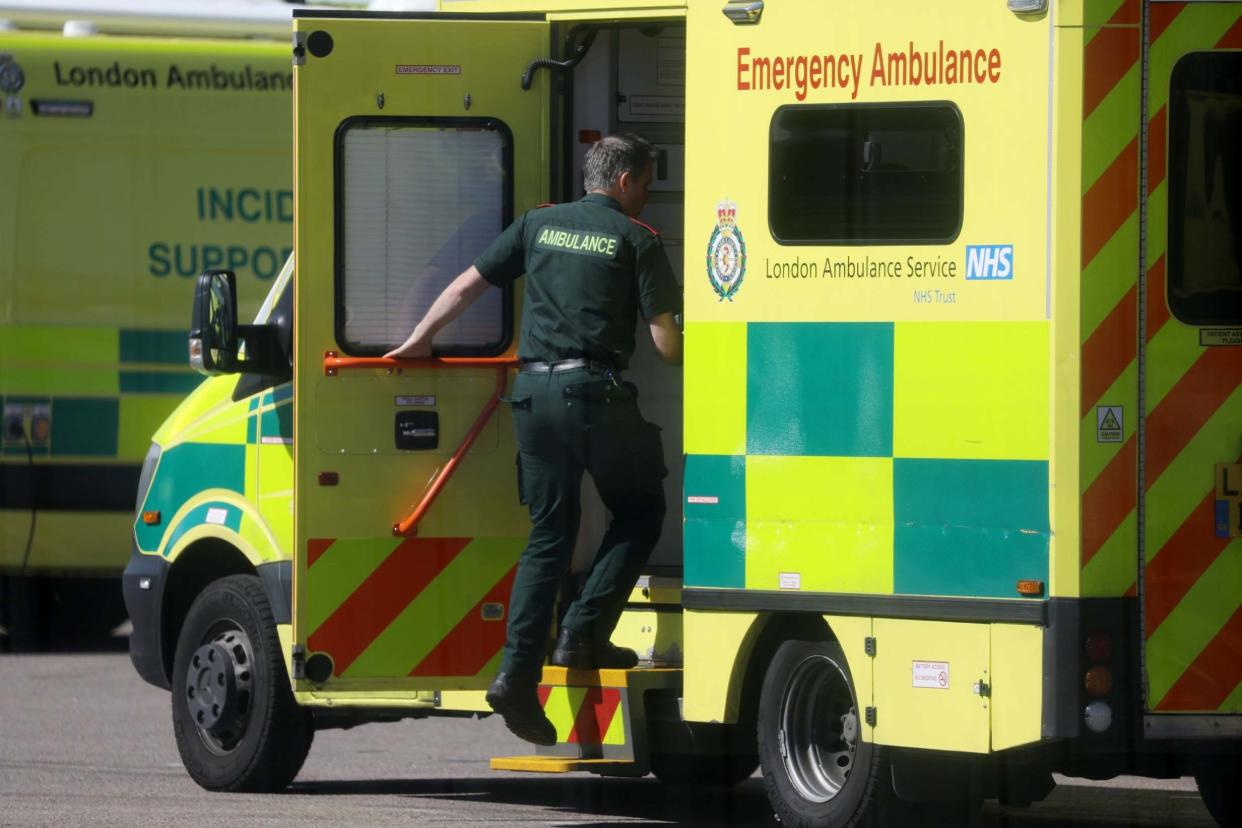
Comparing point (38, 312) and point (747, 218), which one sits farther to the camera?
point (38, 312)

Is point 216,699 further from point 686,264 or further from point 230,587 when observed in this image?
point 686,264

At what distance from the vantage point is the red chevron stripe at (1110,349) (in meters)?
6.20

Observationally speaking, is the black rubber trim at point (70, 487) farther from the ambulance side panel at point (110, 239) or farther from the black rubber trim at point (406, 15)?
the black rubber trim at point (406, 15)

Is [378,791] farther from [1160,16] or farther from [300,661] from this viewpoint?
[1160,16]

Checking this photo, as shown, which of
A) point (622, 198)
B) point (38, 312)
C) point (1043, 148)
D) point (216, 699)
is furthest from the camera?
point (38, 312)

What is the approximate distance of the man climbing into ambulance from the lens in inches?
289

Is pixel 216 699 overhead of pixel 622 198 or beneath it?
beneath

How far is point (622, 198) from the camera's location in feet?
24.5

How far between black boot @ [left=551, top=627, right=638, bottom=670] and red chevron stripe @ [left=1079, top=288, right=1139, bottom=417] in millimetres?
1899

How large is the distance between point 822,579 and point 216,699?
2.63 m

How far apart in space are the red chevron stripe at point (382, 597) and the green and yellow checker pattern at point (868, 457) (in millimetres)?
1048

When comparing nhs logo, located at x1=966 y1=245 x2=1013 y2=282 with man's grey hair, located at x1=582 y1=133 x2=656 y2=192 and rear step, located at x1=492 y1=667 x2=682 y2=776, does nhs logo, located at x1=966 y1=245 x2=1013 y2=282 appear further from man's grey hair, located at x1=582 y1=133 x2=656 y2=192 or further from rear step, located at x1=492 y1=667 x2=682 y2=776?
rear step, located at x1=492 y1=667 x2=682 y2=776

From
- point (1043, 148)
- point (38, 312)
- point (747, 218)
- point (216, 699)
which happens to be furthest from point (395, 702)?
point (38, 312)

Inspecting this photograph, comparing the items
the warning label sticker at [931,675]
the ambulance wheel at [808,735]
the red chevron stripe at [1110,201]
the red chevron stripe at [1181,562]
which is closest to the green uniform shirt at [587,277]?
the ambulance wheel at [808,735]
